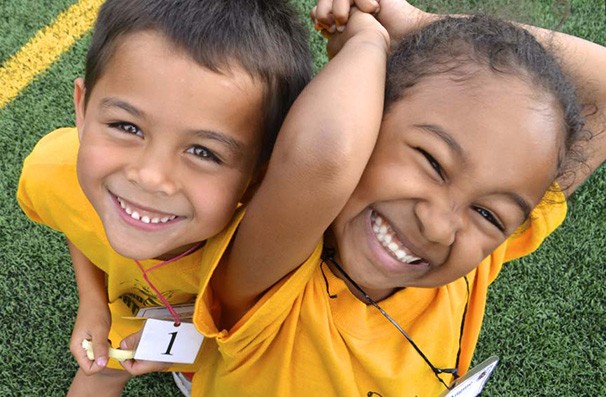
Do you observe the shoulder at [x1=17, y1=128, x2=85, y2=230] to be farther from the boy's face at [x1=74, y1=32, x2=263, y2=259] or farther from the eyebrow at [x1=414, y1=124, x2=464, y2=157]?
the eyebrow at [x1=414, y1=124, x2=464, y2=157]

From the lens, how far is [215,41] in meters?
1.20

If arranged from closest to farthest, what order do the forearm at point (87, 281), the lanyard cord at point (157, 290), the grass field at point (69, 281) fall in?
the lanyard cord at point (157, 290) → the forearm at point (87, 281) → the grass field at point (69, 281)

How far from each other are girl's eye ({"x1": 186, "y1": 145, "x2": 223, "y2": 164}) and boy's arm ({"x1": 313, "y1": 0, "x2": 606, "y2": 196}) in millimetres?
379

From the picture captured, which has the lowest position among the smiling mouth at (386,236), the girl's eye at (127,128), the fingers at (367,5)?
the smiling mouth at (386,236)

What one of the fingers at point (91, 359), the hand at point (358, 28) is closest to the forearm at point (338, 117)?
the hand at point (358, 28)

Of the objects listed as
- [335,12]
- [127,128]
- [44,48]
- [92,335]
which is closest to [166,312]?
[92,335]

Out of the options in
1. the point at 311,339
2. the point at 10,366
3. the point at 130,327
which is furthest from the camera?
the point at 10,366

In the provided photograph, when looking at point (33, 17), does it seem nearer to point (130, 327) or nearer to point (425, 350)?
point (130, 327)

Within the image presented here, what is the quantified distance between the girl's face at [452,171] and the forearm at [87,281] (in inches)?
32.6

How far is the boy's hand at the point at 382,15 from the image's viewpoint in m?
1.34

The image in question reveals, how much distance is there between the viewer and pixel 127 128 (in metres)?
1.21

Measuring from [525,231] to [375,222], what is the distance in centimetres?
48

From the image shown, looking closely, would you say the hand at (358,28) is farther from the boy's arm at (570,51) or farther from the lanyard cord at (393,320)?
the lanyard cord at (393,320)

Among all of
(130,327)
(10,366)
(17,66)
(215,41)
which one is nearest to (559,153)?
(215,41)
